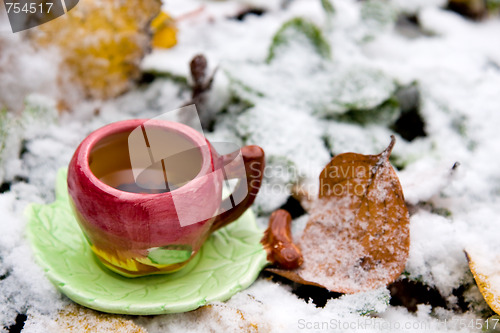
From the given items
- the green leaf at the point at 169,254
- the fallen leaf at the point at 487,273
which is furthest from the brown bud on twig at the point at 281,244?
the fallen leaf at the point at 487,273

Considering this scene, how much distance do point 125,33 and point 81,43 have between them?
0.29ft

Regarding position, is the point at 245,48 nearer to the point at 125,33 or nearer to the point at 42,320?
the point at 125,33

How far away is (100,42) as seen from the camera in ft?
2.92

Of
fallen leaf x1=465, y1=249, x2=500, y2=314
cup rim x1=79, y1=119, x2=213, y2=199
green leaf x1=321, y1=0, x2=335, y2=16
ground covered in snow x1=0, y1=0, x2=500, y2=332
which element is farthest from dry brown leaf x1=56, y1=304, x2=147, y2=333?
green leaf x1=321, y1=0, x2=335, y2=16

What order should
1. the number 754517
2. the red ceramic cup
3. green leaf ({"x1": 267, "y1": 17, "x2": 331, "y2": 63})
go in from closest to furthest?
the red ceramic cup, the number 754517, green leaf ({"x1": 267, "y1": 17, "x2": 331, "y2": 63})

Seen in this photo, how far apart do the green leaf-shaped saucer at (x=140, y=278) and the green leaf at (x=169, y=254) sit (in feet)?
0.13

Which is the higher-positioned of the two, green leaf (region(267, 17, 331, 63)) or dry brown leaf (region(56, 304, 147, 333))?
green leaf (region(267, 17, 331, 63))

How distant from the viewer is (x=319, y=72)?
3.21 feet

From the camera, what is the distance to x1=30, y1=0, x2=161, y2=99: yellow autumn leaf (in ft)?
2.80

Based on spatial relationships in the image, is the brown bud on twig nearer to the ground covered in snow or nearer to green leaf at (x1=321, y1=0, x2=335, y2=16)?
the ground covered in snow

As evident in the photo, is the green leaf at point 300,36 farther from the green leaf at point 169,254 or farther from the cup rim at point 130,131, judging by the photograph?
the green leaf at point 169,254

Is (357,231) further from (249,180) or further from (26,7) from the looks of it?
(26,7)

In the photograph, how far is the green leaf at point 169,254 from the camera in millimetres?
582

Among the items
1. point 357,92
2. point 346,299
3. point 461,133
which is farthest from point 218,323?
point 461,133
